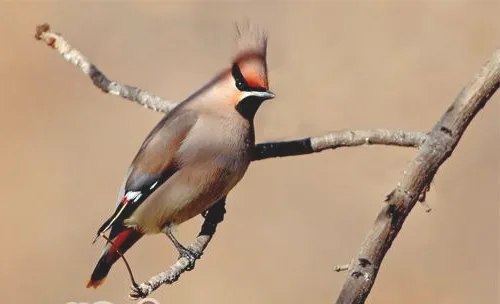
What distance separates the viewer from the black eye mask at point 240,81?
259cm

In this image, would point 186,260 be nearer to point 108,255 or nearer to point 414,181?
point 108,255

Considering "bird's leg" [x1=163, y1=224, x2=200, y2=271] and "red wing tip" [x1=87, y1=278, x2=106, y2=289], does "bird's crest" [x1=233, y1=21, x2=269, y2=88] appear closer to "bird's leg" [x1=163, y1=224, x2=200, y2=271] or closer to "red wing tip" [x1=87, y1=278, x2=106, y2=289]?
"bird's leg" [x1=163, y1=224, x2=200, y2=271]

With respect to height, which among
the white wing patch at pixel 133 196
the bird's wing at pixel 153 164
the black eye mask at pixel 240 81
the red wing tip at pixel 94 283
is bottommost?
the red wing tip at pixel 94 283

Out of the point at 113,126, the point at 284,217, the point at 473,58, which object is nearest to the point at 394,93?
the point at 473,58

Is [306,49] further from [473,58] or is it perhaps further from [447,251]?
[447,251]

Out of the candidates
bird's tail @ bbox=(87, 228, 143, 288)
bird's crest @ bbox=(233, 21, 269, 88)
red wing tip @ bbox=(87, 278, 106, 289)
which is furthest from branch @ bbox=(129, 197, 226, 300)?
bird's crest @ bbox=(233, 21, 269, 88)

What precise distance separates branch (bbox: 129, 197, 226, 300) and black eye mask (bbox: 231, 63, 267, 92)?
1.17 ft

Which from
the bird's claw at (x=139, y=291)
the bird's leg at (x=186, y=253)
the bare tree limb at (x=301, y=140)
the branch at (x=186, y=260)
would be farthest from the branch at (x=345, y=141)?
the bird's claw at (x=139, y=291)

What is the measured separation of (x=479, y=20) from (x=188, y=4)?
68.2 inches

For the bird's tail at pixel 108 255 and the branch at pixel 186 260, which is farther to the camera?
the bird's tail at pixel 108 255

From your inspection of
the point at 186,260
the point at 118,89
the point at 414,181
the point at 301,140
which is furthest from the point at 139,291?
the point at 118,89

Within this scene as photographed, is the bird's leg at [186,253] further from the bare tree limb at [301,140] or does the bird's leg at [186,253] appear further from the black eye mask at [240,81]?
the black eye mask at [240,81]

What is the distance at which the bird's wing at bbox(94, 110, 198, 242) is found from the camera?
8.52 feet

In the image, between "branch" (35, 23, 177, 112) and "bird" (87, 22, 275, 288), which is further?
"branch" (35, 23, 177, 112)
